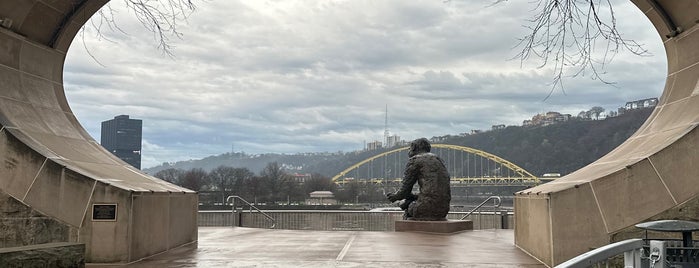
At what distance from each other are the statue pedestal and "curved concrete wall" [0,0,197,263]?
5.88m

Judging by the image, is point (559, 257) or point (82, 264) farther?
point (559, 257)

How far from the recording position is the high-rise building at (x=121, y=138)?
21859mm

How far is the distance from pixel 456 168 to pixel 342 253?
112m

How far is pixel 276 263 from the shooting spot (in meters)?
7.45

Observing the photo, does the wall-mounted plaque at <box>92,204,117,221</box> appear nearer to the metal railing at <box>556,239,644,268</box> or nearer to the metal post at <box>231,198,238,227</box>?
the metal railing at <box>556,239,644,268</box>

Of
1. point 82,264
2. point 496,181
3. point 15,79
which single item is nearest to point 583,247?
point 82,264

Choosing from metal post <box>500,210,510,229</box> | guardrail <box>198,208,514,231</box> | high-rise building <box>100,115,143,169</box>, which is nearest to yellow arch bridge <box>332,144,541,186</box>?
high-rise building <box>100,115,143,169</box>

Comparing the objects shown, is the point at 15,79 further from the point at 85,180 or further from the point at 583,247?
the point at 583,247

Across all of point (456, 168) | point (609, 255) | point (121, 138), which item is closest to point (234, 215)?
point (121, 138)

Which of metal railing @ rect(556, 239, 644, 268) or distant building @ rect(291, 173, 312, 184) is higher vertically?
distant building @ rect(291, 173, 312, 184)

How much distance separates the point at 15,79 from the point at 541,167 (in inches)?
3431

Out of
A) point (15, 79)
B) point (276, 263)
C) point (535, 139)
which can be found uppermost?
point (535, 139)

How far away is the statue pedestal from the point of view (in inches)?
538

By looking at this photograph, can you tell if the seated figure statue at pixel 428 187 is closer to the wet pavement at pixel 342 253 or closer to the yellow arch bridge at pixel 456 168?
the wet pavement at pixel 342 253
